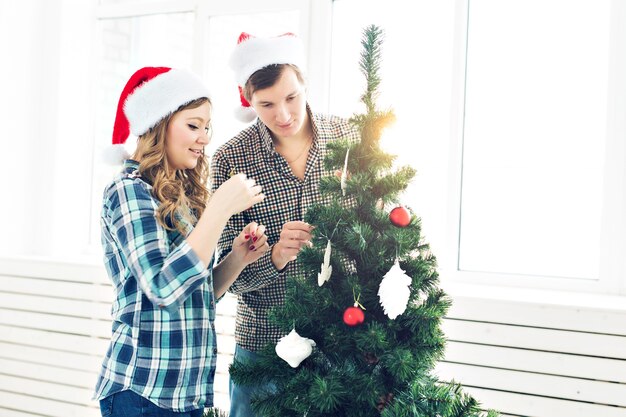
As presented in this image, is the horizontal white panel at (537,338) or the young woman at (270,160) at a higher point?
the young woman at (270,160)

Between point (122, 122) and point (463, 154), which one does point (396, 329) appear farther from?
point (463, 154)

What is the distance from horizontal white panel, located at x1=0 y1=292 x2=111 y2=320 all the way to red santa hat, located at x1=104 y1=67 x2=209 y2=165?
1.60 m

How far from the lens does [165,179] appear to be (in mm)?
1449

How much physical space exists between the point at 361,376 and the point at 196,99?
2.52ft

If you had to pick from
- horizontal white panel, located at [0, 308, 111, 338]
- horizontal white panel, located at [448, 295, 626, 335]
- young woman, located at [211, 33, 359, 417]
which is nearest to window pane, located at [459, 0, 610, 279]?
horizontal white panel, located at [448, 295, 626, 335]

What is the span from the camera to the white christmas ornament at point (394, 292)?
1207 mm

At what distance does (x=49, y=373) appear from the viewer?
308 centimetres

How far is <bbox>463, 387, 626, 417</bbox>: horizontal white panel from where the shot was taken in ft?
6.66

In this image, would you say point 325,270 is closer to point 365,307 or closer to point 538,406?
point 365,307

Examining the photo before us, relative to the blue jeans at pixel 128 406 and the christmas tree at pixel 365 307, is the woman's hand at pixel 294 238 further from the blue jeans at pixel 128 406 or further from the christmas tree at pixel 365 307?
the blue jeans at pixel 128 406

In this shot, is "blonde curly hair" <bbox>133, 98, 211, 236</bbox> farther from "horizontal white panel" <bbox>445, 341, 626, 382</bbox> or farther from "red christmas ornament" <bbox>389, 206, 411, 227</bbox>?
"horizontal white panel" <bbox>445, 341, 626, 382</bbox>

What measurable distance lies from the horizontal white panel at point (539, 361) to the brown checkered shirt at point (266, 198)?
28.7 inches

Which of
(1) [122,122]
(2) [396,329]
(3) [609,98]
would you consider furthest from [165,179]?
(3) [609,98]

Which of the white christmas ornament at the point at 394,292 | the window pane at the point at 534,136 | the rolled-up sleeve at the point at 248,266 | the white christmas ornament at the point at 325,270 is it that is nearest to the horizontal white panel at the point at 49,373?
the rolled-up sleeve at the point at 248,266
